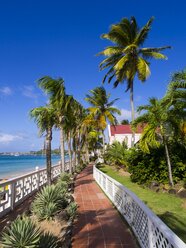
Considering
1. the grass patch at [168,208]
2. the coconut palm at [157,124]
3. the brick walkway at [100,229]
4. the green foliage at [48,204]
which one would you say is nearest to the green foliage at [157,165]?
the coconut palm at [157,124]

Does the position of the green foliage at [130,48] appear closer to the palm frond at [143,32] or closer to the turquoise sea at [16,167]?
the palm frond at [143,32]

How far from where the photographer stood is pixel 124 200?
618 centimetres

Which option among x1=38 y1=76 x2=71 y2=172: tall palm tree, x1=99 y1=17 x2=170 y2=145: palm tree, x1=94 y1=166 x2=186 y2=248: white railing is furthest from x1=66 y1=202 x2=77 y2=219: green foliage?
x1=99 y1=17 x2=170 y2=145: palm tree

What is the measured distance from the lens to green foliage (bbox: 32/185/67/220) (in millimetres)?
5512

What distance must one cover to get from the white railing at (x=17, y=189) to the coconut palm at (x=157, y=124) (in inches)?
226

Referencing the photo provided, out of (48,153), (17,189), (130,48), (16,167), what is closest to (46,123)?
(48,153)

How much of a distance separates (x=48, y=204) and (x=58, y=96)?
7.11 meters

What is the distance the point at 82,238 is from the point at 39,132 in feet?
18.7

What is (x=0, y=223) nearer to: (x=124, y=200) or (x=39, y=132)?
(x=124, y=200)

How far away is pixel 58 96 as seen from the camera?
38.4ft

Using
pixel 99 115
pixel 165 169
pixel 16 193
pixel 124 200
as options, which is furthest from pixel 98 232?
pixel 99 115

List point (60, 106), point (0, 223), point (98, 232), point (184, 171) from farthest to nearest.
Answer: point (60, 106) < point (184, 171) < point (0, 223) < point (98, 232)

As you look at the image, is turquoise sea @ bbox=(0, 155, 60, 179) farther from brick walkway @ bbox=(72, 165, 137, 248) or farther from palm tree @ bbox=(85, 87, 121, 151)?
palm tree @ bbox=(85, 87, 121, 151)

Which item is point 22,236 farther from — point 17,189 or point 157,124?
point 157,124
